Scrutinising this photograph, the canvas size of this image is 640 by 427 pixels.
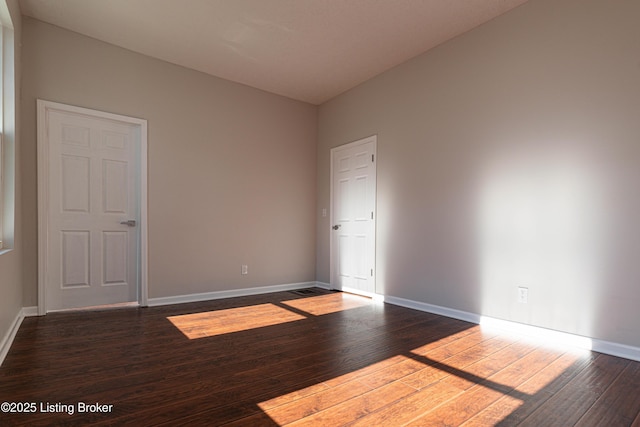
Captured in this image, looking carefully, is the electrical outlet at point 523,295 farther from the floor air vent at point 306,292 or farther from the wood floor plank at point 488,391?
the floor air vent at point 306,292

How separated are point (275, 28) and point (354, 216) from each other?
8.51 ft

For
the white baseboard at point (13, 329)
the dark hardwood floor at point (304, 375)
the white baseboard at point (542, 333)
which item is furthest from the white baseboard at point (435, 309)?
the white baseboard at point (13, 329)

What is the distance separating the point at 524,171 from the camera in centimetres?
311

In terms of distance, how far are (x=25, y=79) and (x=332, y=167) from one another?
12.2 feet

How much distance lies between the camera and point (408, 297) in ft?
13.5

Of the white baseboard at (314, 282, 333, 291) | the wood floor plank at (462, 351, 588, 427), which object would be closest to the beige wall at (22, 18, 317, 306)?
the white baseboard at (314, 282, 333, 291)

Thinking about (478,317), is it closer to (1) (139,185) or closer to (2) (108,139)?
(1) (139,185)

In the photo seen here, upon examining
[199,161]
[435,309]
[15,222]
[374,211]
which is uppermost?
[199,161]

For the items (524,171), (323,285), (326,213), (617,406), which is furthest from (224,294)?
(617,406)

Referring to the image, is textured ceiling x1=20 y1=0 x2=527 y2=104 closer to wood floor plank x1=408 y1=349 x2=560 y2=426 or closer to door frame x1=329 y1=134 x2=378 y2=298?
door frame x1=329 y1=134 x2=378 y2=298

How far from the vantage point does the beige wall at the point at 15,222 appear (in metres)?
2.55

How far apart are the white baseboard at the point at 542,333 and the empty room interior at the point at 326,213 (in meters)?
0.02

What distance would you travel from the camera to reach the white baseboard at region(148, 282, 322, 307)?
4.18 m

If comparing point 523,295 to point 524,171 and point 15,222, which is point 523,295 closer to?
point 524,171
